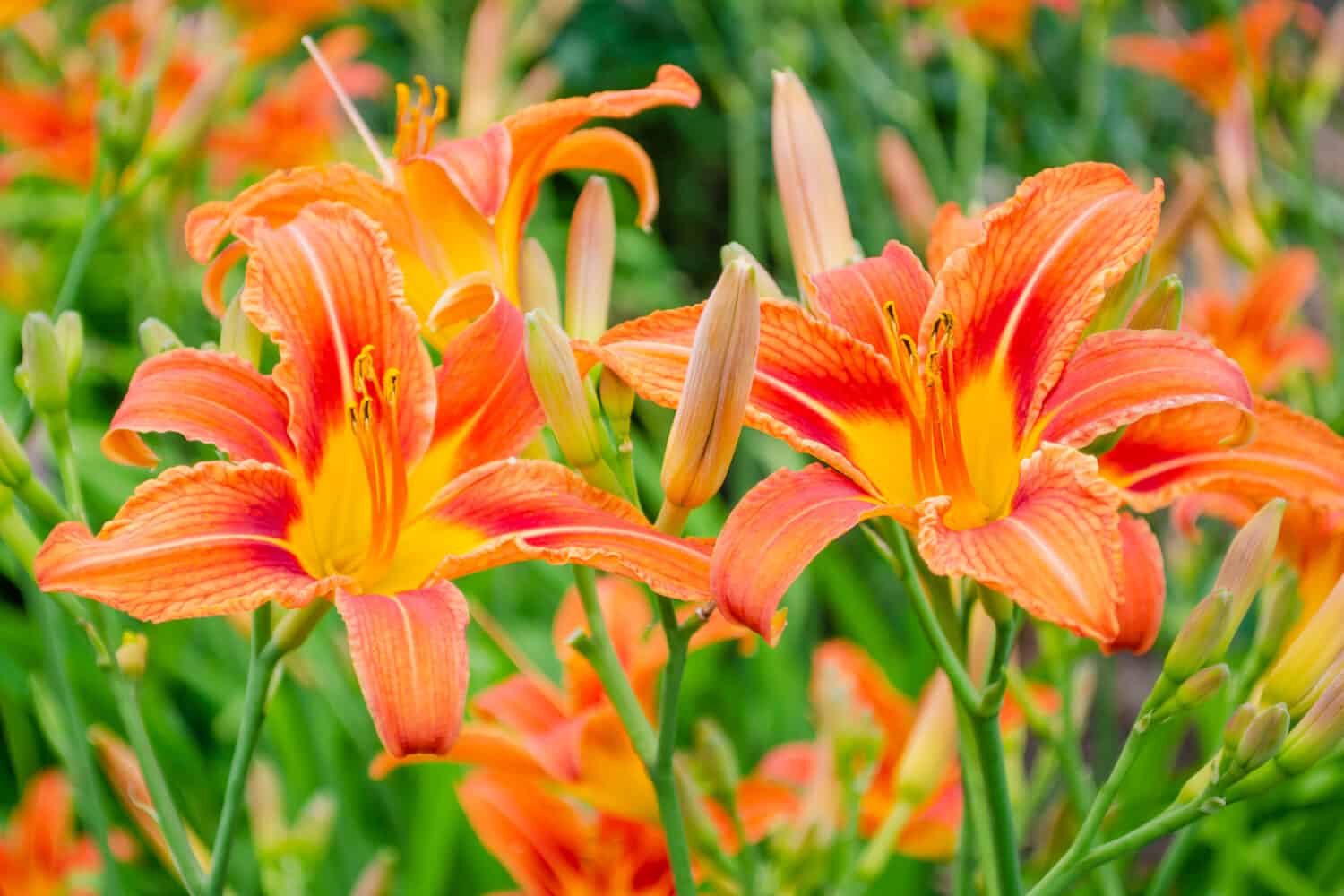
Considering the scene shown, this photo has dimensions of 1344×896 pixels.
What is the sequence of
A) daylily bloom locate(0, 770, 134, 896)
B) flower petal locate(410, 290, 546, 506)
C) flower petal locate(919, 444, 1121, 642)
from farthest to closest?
daylily bloom locate(0, 770, 134, 896) → flower petal locate(410, 290, 546, 506) → flower petal locate(919, 444, 1121, 642)

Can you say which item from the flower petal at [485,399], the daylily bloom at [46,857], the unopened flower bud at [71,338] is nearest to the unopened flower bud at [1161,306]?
the flower petal at [485,399]

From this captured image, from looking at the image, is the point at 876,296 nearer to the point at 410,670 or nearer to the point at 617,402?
the point at 617,402

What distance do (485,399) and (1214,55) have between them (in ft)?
6.70

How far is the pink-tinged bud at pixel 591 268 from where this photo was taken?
0.94m

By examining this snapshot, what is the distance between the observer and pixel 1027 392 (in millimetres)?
805

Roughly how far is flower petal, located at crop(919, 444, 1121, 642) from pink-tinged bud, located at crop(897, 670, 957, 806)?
0.39m

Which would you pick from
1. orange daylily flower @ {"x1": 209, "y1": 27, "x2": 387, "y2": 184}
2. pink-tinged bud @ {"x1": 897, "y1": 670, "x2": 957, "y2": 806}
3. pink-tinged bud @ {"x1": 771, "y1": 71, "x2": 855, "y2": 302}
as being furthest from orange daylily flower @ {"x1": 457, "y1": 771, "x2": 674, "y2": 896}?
orange daylily flower @ {"x1": 209, "y1": 27, "x2": 387, "y2": 184}

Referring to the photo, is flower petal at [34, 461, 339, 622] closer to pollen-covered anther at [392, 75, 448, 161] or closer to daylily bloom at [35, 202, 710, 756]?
daylily bloom at [35, 202, 710, 756]

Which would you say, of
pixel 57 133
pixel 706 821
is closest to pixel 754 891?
pixel 706 821

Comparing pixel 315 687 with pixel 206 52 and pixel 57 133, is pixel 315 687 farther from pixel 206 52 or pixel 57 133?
pixel 206 52

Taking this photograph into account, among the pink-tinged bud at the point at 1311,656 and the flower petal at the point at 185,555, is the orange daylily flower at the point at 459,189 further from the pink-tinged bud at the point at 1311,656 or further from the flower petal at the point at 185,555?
the pink-tinged bud at the point at 1311,656

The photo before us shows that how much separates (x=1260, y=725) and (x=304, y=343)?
1.92ft

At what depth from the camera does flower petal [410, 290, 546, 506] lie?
0.82 meters

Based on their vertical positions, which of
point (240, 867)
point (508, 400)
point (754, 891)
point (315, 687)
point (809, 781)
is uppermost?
point (508, 400)
